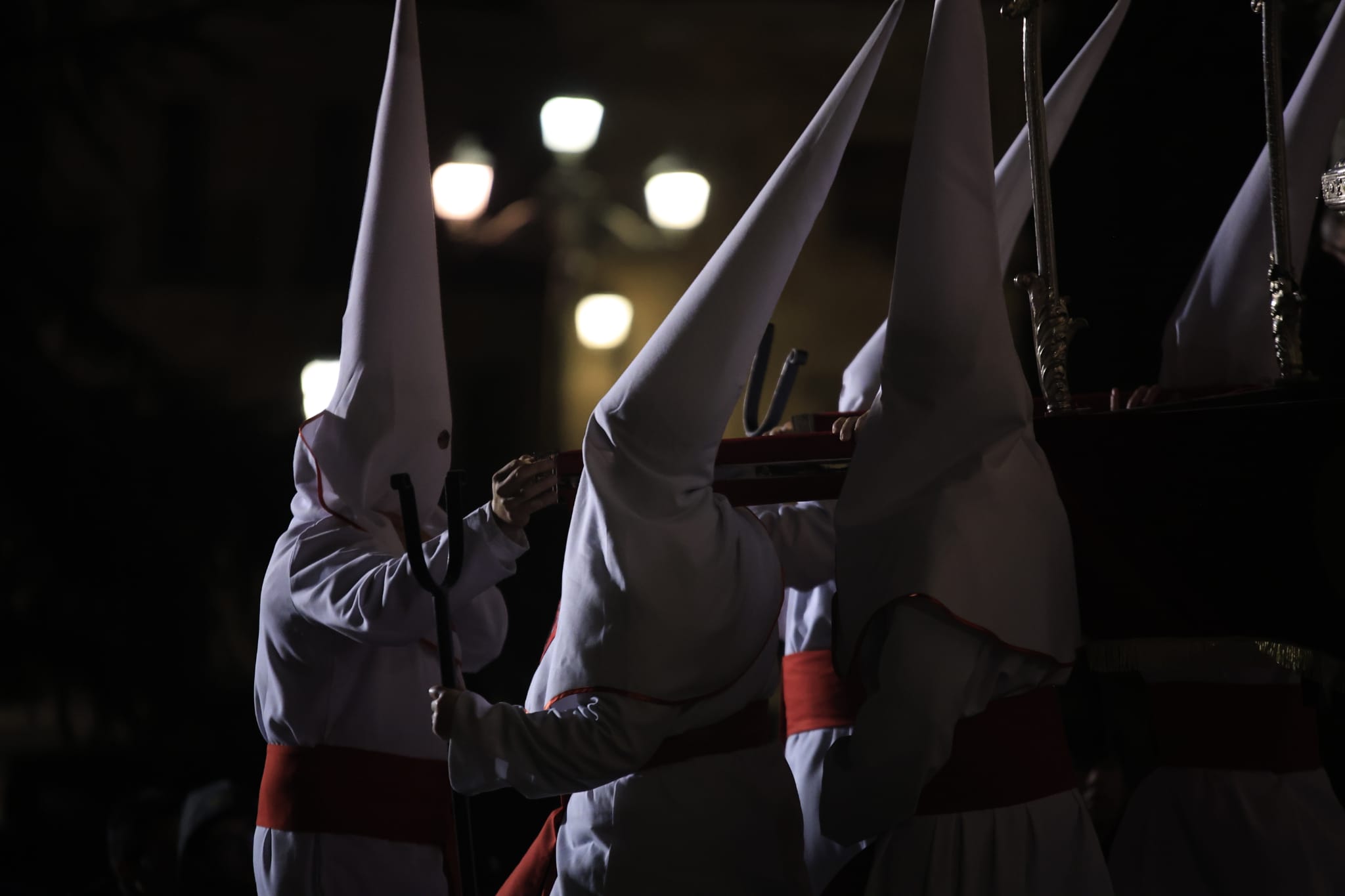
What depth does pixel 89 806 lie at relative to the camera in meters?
3.56

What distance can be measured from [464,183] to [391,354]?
1.64 m

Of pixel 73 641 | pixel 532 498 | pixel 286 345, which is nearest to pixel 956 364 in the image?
pixel 532 498

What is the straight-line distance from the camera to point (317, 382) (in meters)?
3.63

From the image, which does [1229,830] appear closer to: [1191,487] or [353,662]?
[1191,487]

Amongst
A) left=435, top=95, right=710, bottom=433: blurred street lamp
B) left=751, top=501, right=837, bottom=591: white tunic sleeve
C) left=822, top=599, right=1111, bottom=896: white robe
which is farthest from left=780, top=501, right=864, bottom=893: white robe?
left=435, top=95, right=710, bottom=433: blurred street lamp

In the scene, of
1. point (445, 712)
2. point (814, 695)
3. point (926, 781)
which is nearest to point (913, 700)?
point (926, 781)

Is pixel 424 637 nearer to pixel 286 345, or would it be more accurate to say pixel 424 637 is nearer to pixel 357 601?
pixel 357 601

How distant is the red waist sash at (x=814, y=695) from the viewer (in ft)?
7.61

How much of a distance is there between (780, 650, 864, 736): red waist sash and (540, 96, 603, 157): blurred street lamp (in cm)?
201

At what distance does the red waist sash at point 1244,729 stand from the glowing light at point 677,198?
2.31 metres

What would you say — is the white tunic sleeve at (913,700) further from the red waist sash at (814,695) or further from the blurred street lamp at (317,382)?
the blurred street lamp at (317,382)

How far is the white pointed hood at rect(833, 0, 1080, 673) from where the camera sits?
5.04 ft

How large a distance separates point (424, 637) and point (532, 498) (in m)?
→ 0.44

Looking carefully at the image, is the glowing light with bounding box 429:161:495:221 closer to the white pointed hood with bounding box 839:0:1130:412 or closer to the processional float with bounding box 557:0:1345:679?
the white pointed hood with bounding box 839:0:1130:412
